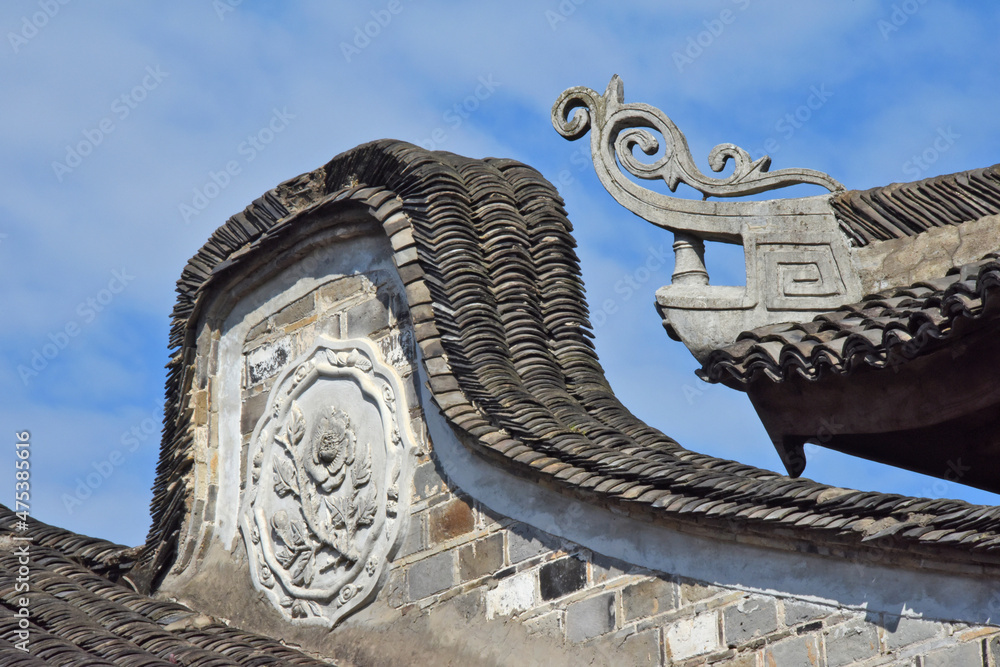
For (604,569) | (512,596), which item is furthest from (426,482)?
(604,569)

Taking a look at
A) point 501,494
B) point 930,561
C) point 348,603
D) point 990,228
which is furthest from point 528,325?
point 930,561

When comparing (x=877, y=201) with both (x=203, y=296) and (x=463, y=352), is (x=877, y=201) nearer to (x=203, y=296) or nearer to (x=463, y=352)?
(x=463, y=352)

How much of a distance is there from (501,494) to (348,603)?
1057 millimetres

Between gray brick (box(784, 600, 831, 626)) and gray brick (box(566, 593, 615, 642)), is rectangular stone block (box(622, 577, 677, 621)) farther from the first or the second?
gray brick (box(784, 600, 831, 626))

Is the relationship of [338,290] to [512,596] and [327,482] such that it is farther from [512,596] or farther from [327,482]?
[512,596]

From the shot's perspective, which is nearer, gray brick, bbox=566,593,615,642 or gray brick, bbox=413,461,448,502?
gray brick, bbox=566,593,615,642

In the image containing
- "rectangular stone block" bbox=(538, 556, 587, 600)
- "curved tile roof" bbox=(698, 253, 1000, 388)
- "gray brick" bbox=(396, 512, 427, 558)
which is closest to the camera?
"curved tile roof" bbox=(698, 253, 1000, 388)

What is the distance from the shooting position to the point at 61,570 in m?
8.09

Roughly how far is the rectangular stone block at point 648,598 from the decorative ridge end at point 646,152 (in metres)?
2.28

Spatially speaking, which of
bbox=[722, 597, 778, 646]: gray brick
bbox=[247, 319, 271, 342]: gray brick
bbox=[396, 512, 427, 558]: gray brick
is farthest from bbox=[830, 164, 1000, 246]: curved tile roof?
bbox=[247, 319, 271, 342]: gray brick

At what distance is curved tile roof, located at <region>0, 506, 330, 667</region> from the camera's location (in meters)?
6.57

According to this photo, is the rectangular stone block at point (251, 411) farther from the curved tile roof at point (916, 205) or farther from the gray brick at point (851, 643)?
the gray brick at point (851, 643)

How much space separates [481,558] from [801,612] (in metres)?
1.66

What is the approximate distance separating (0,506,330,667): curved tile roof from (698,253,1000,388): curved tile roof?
2442 mm
